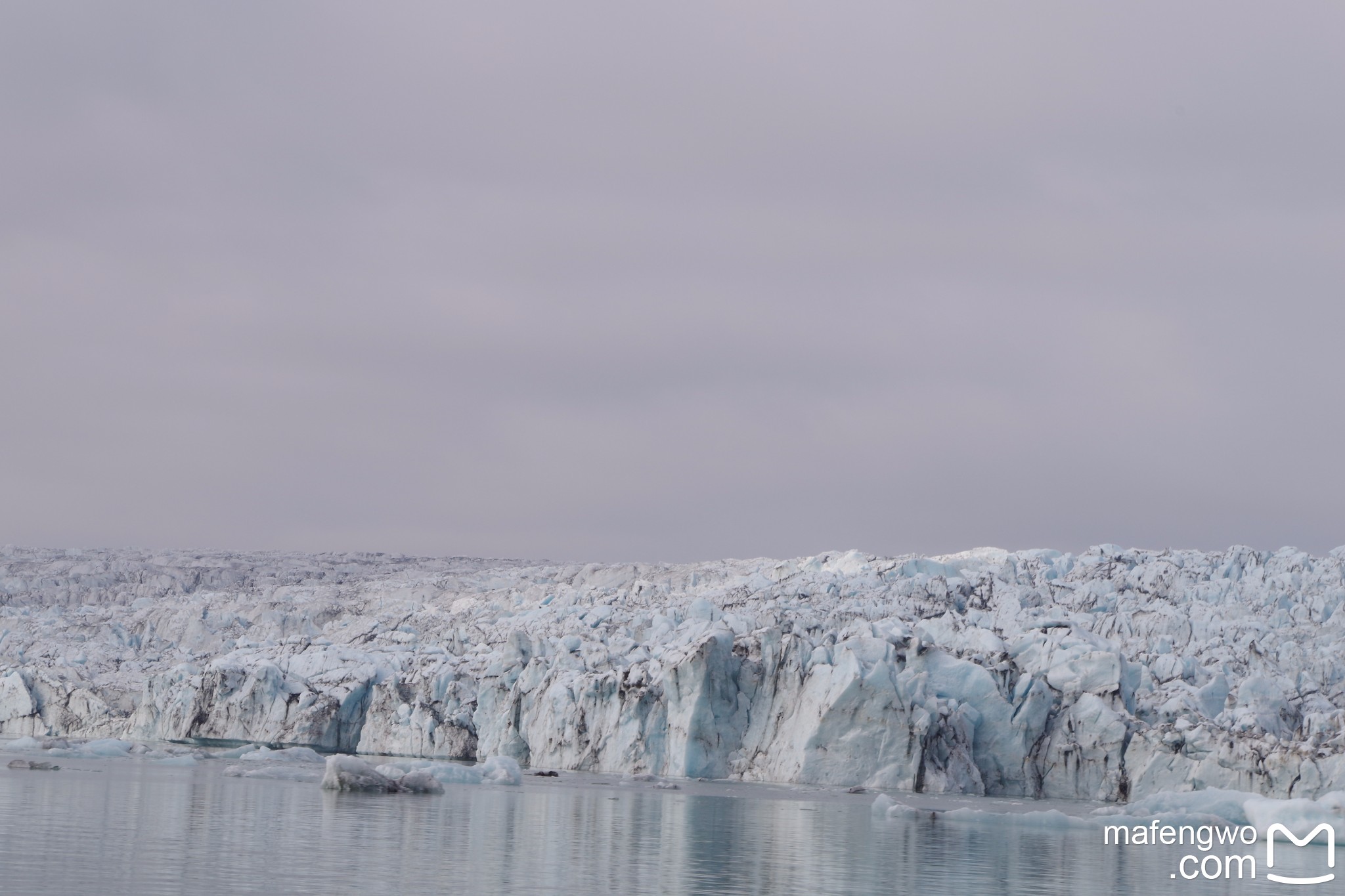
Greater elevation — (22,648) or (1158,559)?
(1158,559)

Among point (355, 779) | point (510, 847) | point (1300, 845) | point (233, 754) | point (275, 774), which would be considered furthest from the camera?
point (233, 754)

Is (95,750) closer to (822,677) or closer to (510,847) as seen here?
(822,677)

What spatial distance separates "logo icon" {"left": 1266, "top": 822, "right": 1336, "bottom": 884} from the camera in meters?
16.7

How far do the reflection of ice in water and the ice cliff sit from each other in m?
7.90

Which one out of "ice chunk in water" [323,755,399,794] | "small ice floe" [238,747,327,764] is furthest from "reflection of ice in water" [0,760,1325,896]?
"small ice floe" [238,747,327,764]

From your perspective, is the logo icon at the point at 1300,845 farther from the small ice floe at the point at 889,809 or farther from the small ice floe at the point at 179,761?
the small ice floe at the point at 179,761

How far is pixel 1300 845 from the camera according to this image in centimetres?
2166

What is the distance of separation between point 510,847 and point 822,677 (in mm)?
17853

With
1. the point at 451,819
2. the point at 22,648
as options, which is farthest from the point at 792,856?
the point at 22,648

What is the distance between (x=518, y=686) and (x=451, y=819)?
63.6 feet

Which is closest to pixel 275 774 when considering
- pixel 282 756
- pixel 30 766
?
pixel 30 766

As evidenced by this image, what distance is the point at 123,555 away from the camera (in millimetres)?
82875

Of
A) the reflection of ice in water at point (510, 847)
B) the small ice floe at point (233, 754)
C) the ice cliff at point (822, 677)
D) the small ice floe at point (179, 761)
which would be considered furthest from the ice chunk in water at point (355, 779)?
the ice cliff at point (822, 677)

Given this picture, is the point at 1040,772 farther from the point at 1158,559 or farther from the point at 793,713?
the point at 1158,559
